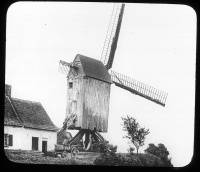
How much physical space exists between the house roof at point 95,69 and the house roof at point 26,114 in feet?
2.63

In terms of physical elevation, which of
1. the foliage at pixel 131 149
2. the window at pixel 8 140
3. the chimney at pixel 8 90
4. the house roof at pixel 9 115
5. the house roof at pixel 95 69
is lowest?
the foliage at pixel 131 149

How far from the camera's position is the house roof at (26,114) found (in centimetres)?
711

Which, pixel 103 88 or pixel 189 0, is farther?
pixel 103 88

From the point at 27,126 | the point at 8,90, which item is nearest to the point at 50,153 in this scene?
the point at 27,126

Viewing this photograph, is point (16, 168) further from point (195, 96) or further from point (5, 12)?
point (195, 96)

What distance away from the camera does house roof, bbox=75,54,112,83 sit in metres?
7.34

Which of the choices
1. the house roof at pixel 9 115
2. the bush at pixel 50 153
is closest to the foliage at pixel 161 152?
the bush at pixel 50 153

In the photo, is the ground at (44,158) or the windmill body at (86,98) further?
the windmill body at (86,98)

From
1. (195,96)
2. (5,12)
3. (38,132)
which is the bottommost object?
(38,132)

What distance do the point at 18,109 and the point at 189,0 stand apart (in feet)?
8.63

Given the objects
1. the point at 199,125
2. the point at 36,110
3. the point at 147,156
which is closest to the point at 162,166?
the point at 147,156

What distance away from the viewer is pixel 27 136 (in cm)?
720

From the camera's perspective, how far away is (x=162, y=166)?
7008 millimetres

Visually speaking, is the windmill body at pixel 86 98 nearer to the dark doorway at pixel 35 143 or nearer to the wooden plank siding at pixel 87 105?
the wooden plank siding at pixel 87 105
